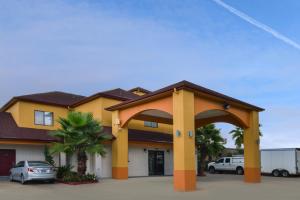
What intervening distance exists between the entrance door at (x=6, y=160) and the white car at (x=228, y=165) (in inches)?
847

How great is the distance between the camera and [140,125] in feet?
109

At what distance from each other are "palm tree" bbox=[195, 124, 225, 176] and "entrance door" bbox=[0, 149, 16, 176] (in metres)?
14.7

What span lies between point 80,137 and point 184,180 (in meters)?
7.72

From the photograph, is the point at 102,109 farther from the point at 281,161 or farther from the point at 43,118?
the point at 281,161

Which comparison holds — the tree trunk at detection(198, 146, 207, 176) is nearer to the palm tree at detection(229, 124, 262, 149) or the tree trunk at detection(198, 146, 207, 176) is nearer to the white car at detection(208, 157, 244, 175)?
the white car at detection(208, 157, 244, 175)

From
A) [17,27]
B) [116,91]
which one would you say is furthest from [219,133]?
[17,27]

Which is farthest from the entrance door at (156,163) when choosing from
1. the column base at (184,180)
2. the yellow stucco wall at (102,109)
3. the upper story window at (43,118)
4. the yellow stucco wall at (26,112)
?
the column base at (184,180)

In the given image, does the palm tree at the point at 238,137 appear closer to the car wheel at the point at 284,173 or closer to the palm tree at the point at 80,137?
the car wheel at the point at 284,173

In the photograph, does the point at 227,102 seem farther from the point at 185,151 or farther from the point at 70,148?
the point at 70,148

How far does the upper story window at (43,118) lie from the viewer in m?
30.4

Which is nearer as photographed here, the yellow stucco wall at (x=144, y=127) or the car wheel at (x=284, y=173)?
the yellow stucco wall at (x=144, y=127)

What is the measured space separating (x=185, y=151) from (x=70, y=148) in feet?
25.1

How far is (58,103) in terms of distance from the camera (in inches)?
1256

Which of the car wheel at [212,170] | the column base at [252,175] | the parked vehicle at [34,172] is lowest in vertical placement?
the car wheel at [212,170]
